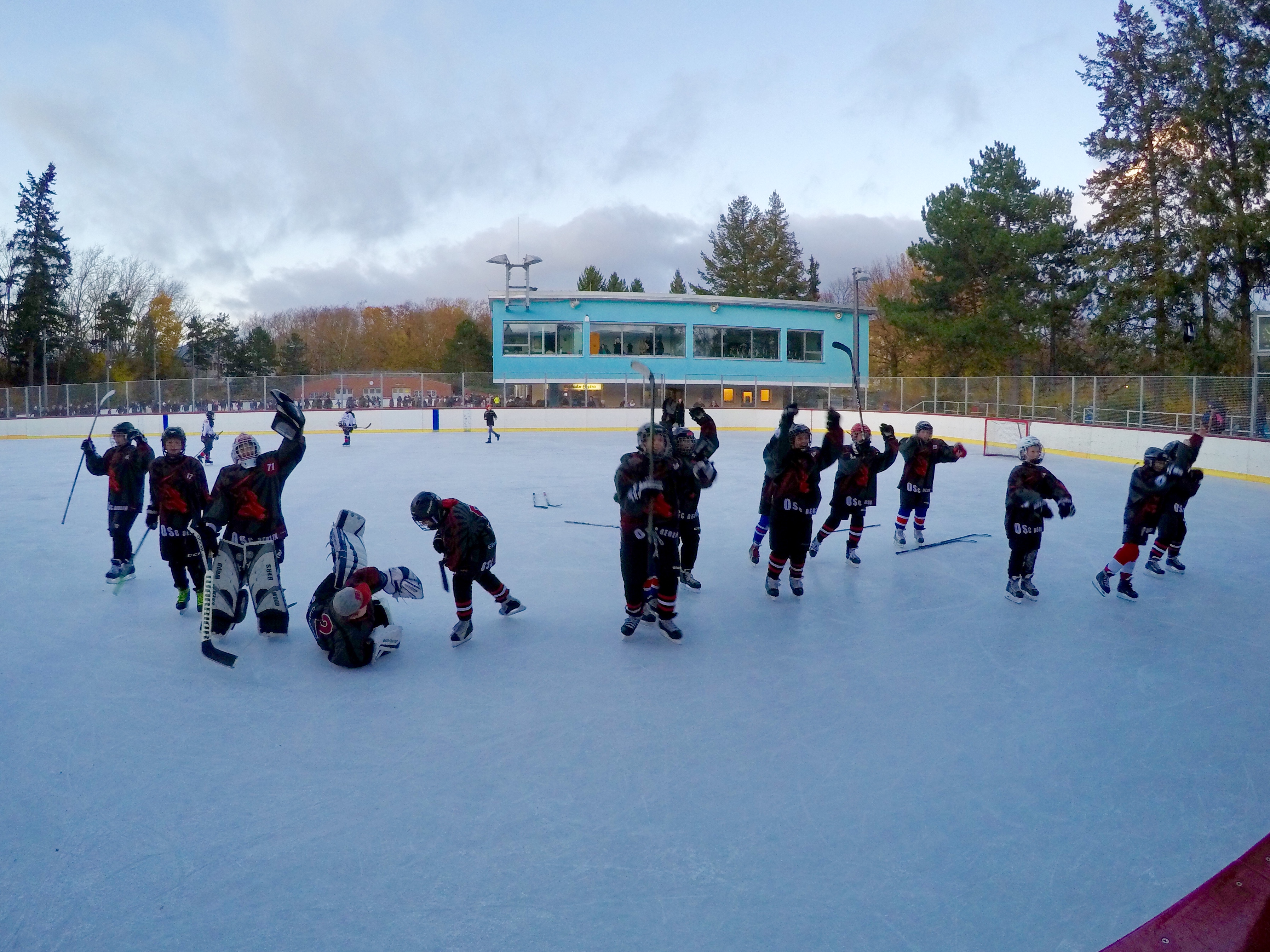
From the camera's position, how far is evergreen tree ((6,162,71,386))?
4141 centimetres

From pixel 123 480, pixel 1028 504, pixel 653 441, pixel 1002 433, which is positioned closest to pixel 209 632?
pixel 123 480

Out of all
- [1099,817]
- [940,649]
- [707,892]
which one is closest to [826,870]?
[707,892]

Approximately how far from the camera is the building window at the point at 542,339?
126 feet

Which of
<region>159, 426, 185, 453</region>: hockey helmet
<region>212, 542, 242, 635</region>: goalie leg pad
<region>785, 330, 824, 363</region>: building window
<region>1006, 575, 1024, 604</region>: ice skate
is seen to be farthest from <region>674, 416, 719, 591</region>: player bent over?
<region>785, 330, 824, 363</region>: building window

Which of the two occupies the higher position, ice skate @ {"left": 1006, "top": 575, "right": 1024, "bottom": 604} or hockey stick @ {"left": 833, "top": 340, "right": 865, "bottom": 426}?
hockey stick @ {"left": 833, "top": 340, "right": 865, "bottom": 426}

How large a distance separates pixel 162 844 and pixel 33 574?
5.96 m

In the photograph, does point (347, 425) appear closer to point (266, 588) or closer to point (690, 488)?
point (266, 588)

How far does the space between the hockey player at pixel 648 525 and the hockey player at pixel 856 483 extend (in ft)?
8.71

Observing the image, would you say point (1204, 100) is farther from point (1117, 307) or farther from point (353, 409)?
point (353, 409)

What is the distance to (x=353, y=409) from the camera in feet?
102

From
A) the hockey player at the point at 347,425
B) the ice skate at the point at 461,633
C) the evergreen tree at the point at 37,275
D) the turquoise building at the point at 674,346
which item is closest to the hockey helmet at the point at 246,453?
the ice skate at the point at 461,633

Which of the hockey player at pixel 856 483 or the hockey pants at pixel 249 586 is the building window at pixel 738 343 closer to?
the hockey player at pixel 856 483

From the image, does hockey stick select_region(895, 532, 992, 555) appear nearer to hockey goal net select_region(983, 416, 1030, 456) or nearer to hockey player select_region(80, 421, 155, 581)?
hockey player select_region(80, 421, 155, 581)

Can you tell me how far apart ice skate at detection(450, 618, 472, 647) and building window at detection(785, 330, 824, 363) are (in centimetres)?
3683
